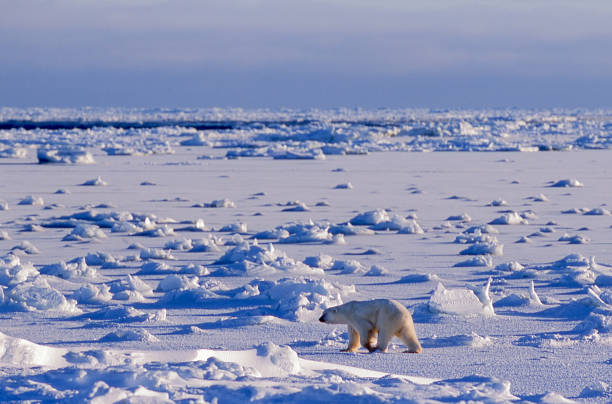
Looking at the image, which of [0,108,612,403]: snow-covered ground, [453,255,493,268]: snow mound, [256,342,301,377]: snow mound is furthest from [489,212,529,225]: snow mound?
[256,342,301,377]: snow mound

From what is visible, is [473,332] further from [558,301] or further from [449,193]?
[449,193]

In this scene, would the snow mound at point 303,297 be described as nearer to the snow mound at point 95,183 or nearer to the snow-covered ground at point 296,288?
the snow-covered ground at point 296,288

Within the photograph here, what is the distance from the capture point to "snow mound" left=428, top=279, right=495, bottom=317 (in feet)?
20.6

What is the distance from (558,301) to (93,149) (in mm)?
25979

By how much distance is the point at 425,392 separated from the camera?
3.70 m

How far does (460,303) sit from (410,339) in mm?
1290

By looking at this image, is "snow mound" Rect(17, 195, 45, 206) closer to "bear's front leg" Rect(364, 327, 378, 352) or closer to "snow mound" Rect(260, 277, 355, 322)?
"snow mound" Rect(260, 277, 355, 322)

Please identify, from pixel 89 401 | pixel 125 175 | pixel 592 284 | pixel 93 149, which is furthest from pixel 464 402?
pixel 93 149

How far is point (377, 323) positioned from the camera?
5.13m

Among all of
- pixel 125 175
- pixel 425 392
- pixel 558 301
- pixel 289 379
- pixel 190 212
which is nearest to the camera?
pixel 425 392

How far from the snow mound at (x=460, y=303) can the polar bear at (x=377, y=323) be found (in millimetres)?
1128

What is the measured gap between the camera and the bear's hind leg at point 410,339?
16.7ft

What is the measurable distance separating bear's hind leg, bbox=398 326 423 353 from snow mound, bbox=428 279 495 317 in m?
1.14

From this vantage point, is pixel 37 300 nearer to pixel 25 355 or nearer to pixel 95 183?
pixel 25 355
